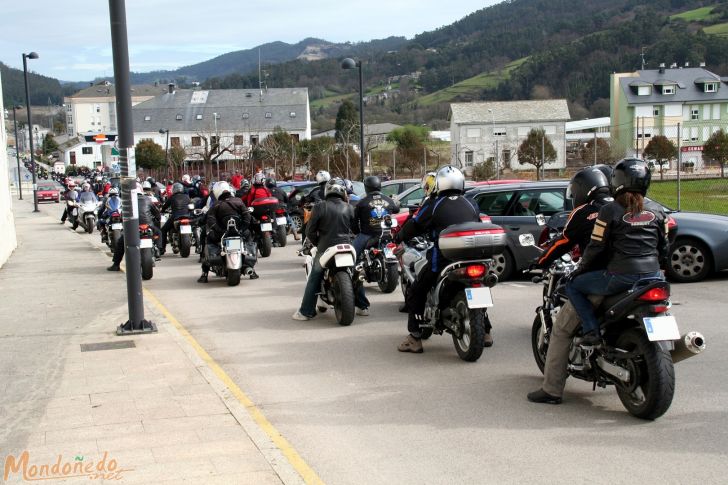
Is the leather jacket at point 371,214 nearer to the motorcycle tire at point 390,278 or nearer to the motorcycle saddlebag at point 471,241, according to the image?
the motorcycle tire at point 390,278

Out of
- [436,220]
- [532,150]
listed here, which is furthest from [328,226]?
[532,150]

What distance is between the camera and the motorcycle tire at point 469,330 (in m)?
7.89

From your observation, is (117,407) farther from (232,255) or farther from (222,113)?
(222,113)

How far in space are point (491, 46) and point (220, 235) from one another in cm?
17877

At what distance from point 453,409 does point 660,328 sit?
67.9 inches

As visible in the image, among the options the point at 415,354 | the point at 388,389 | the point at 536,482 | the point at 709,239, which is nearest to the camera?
the point at 536,482

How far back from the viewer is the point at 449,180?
8508 mm

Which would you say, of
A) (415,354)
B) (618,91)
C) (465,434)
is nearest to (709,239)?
(415,354)

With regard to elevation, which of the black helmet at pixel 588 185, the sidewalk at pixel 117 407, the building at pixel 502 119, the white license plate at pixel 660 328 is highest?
the building at pixel 502 119

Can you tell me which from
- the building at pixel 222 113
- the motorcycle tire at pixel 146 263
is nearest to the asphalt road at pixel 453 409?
the motorcycle tire at pixel 146 263

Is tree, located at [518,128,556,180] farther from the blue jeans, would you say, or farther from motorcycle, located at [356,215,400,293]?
the blue jeans

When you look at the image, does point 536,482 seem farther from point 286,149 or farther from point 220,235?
point 286,149

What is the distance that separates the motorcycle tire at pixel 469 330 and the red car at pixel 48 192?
62.2m

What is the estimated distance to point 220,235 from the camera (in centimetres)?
1456
